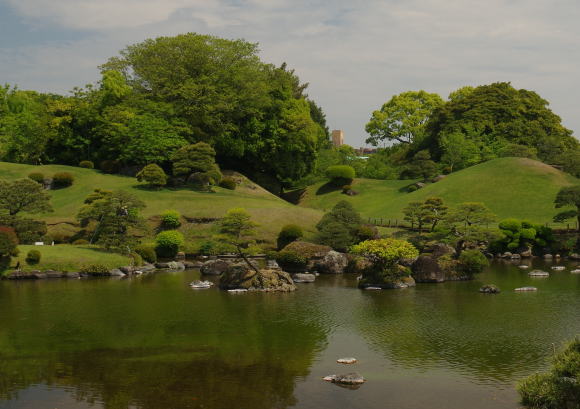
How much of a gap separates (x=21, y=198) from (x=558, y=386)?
45.1 m

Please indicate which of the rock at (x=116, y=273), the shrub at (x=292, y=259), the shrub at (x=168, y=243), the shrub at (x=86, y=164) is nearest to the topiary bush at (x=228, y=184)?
the shrub at (x=86, y=164)

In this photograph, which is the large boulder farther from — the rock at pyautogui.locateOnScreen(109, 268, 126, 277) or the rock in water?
the rock in water

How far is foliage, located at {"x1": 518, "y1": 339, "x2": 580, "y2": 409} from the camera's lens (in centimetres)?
1490

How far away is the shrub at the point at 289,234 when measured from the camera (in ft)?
174

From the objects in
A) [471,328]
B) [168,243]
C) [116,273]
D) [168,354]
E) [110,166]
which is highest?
[110,166]

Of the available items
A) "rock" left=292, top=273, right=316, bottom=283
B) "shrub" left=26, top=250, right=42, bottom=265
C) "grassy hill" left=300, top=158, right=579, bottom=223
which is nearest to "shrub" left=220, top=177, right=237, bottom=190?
"grassy hill" left=300, top=158, right=579, bottom=223

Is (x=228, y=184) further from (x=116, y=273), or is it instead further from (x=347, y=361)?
(x=347, y=361)

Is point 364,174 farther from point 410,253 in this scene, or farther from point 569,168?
point 410,253

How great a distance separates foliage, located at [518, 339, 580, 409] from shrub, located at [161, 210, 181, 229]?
44.6 meters

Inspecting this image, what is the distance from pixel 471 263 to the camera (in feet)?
134

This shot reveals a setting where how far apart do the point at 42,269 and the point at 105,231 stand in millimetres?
7329

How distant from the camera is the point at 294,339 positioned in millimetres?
24406

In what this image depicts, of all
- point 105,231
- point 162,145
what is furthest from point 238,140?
point 105,231

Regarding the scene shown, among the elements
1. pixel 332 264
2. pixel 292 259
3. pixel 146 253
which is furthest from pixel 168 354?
pixel 146 253
